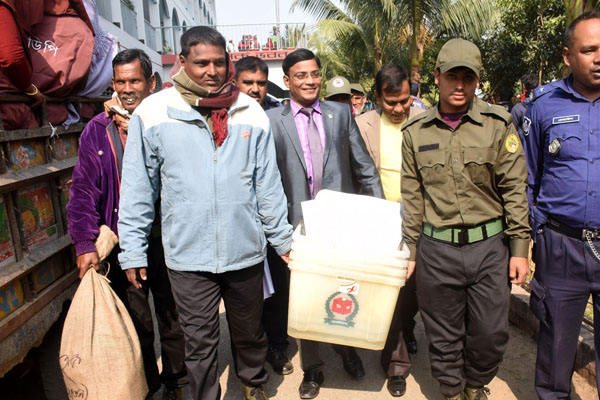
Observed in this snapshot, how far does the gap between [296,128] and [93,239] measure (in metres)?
1.31

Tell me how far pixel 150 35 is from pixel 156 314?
16.7m

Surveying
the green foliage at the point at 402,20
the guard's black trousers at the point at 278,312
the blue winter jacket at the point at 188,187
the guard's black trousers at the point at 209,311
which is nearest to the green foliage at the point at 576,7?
the green foliage at the point at 402,20

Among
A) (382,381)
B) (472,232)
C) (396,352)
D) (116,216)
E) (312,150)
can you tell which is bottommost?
(382,381)

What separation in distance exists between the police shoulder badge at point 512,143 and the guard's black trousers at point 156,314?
76.8 inches

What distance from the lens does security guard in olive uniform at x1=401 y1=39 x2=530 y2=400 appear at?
232 centimetres

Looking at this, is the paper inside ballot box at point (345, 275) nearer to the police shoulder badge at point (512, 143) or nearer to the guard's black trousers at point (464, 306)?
the guard's black trousers at point (464, 306)

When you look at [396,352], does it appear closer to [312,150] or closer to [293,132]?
[312,150]

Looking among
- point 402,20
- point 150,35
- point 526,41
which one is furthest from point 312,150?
point 150,35

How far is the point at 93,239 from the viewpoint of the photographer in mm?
2375

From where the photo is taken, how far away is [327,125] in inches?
112

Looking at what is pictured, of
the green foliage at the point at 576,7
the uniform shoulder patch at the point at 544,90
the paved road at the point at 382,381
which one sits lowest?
the paved road at the point at 382,381

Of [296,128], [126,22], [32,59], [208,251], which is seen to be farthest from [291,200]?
[126,22]

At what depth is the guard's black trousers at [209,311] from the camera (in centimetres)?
231

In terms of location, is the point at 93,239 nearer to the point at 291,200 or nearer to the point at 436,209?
the point at 291,200
